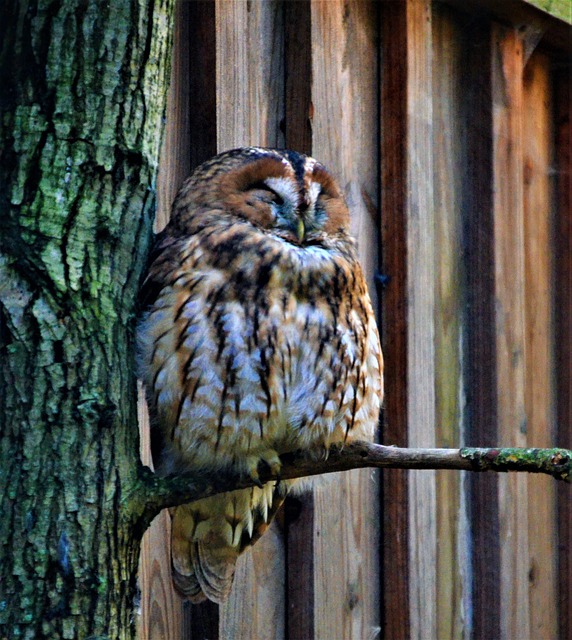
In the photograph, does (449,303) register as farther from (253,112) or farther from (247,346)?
(247,346)

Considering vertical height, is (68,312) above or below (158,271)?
below

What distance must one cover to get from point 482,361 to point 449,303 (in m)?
0.19

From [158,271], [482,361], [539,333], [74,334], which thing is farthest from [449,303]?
[74,334]

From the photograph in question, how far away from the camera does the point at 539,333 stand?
335 cm

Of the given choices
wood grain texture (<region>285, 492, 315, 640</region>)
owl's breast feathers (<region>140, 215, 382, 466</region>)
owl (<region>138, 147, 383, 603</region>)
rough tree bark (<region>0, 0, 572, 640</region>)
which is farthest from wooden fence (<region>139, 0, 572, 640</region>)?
rough tree bark (<region>0, 0, 572, 640</region>)

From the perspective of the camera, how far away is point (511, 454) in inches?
62.9

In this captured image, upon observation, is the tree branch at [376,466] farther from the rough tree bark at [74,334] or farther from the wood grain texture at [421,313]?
the wood grain texture at [421,313]

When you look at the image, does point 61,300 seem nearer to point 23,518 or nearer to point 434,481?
point 23,518

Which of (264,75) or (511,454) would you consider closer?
(511,454)

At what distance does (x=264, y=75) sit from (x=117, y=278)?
36.0 inches

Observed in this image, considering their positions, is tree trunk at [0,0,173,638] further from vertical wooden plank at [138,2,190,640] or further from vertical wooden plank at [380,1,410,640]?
vertical wooden plank at [380,1,410,640]

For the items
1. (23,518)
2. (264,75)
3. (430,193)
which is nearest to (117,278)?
(23,518)

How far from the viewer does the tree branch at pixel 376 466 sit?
1585mm

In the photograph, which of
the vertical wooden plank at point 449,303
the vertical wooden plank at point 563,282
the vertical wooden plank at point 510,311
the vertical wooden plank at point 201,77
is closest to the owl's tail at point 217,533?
the vertical wooden plank at point 449,303
